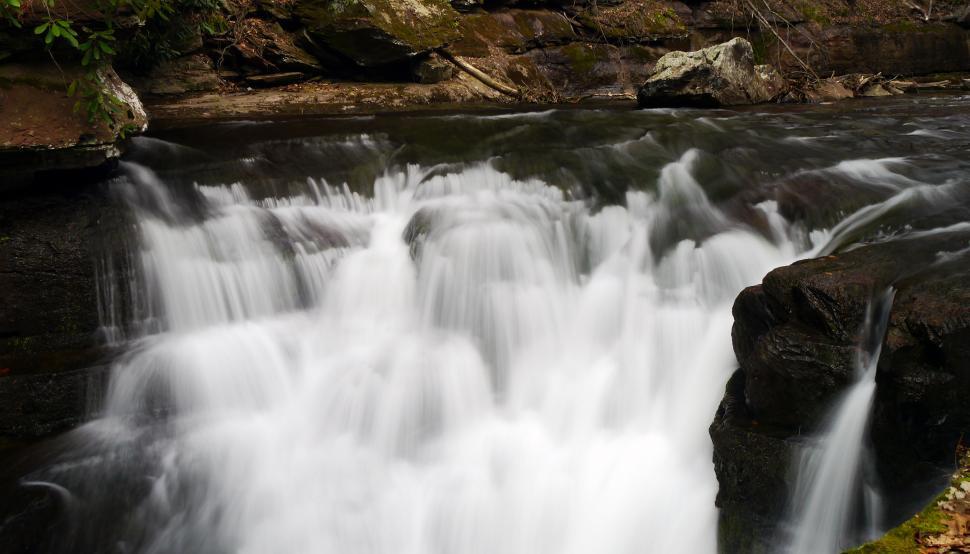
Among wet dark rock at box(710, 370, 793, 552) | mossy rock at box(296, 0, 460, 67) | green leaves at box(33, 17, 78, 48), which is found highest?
mossy rock at box(296, 0, 460, 67)

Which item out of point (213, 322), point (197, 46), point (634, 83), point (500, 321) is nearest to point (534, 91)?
point (634, 83)

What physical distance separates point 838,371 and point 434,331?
2.85m

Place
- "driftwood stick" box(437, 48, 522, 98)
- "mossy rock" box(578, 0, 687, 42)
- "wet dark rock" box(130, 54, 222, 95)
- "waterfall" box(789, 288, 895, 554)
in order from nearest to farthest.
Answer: "waterfall" box(789, 288, 895, 554)
"wet dark rock" box(130, 54, 222, 95)
"driftwood stick" box(437, 48, 522, 98)
"mossy rock" box(578, 0, 687, 42)

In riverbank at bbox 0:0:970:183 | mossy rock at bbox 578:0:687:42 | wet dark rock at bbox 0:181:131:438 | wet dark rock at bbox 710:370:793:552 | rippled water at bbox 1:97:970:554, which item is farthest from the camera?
mossy rock at bbox 578:0:687:42

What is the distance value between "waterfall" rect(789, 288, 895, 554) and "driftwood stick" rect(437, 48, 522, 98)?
874cm

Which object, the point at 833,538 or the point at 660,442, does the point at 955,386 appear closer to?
the point at 833,538

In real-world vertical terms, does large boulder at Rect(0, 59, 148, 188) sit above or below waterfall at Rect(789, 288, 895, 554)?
above

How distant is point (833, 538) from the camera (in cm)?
308

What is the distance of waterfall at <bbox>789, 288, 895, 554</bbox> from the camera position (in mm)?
3086

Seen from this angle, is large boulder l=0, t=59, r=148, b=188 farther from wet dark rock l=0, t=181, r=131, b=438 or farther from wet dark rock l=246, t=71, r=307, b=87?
wet dark rock l=246, t=71, r=307, b=87

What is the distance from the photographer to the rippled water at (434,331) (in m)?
3.96

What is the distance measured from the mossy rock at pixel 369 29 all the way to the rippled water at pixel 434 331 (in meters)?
3.29

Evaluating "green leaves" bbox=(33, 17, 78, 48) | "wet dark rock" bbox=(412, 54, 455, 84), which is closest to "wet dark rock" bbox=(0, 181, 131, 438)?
"green leaves" bbox=(33, 17, 78, 48)

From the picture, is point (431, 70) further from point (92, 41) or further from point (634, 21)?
point (92, 41)
